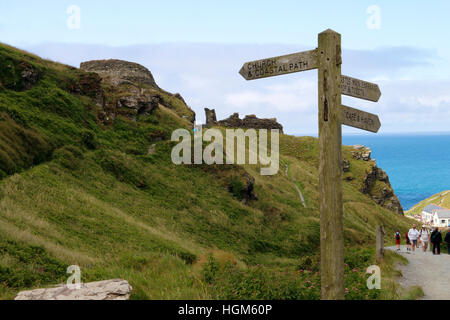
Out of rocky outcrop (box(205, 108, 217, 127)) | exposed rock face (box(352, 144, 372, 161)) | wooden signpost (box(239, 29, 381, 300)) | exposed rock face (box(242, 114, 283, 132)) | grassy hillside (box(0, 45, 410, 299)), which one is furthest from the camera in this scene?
exposed rock face (box(242, 114, 283, 132))

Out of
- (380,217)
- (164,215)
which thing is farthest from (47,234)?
(380,217)

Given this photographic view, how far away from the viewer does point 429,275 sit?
1493 centimetres

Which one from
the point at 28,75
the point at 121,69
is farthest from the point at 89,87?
the point at 121,69

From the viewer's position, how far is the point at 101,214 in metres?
20.9

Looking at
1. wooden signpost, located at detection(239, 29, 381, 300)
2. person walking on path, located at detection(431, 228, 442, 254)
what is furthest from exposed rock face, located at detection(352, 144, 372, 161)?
wooden signpost, located at detection(239, 29, 381, 300)

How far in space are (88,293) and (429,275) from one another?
1343cm

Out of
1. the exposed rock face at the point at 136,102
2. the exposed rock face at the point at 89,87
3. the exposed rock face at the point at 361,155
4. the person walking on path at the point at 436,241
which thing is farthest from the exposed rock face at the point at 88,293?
the exposed rock face at the point at 361,155

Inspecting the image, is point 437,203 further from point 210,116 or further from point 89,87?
point 89,87

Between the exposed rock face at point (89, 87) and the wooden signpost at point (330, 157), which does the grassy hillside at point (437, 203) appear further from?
the wooden signpost at point (330, 157)

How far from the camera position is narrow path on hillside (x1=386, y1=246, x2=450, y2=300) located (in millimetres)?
11848

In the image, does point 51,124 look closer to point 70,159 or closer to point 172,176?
point 70,159

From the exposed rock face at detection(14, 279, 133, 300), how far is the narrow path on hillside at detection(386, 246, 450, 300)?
8.62m

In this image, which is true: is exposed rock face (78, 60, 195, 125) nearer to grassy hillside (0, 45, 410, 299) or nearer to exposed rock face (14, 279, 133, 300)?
grassy hillside (0, 45, 410, 299)

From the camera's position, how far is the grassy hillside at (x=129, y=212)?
31.6 ft
